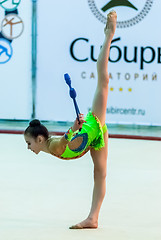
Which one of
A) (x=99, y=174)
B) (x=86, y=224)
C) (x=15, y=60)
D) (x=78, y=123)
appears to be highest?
(x=15, y=60)

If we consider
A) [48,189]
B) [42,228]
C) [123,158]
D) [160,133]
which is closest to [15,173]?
[48,189]

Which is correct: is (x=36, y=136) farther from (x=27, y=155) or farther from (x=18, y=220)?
(x=27, y=155)

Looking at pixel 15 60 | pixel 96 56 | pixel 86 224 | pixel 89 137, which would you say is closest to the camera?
pixel 89 137

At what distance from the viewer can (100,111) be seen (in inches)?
125

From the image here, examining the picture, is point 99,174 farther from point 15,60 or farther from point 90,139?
point 15,60

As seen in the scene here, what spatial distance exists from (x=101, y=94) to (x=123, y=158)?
218 cm

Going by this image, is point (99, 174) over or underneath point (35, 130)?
underneath

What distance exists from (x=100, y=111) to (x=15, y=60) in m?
3.68

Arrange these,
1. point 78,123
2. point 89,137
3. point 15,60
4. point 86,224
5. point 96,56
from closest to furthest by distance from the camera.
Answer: point 78,123 < point 89,137 < point 86,224 < point 96,56 < point 15,60

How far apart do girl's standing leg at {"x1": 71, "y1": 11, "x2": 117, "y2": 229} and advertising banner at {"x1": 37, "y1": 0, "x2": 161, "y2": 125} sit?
3.27m

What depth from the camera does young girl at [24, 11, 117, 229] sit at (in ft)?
9.87

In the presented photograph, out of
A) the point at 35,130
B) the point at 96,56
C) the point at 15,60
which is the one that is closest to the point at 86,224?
the point at 35,130

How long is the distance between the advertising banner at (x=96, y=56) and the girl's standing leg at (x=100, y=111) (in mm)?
3271

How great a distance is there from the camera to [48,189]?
4.16 metres
